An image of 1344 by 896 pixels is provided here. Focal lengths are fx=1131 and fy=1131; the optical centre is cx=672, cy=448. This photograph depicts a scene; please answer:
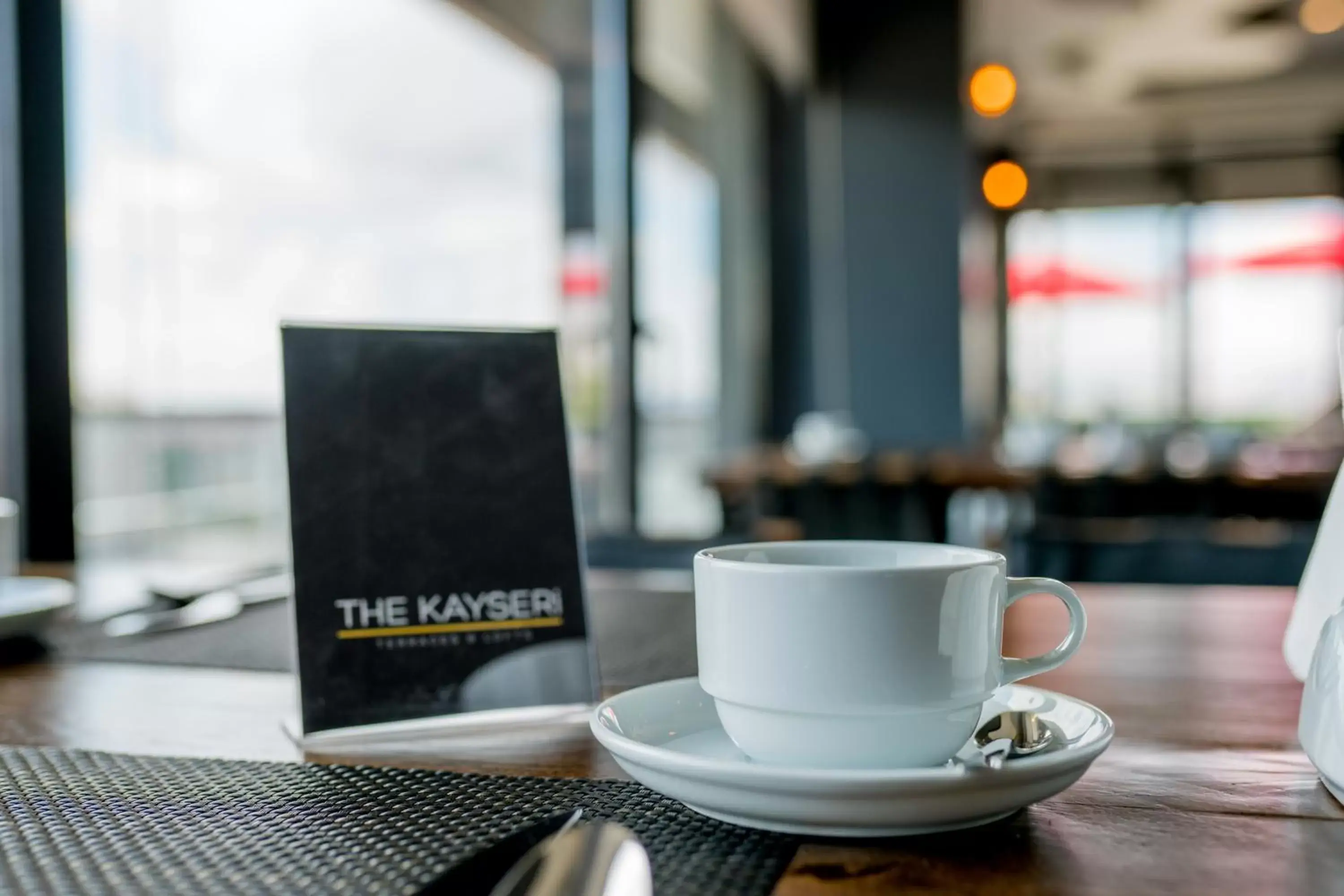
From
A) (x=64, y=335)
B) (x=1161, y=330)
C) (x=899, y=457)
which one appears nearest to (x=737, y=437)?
(x=899, y=457)

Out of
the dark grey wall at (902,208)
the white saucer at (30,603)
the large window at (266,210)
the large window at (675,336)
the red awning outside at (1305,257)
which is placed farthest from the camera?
the red awning outside at (1305,257)

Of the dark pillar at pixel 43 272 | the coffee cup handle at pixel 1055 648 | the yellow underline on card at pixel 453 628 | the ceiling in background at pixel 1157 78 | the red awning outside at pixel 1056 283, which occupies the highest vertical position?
the ceiling in background at pixel 1157 78

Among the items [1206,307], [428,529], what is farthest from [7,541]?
[1206,307]

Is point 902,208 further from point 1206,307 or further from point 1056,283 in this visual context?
point 1206,307

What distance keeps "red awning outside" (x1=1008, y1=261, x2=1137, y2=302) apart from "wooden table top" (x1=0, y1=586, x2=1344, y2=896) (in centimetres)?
903

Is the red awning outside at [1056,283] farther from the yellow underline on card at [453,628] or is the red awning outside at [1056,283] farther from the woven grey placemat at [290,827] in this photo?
the woven grey placemat at [290,827]

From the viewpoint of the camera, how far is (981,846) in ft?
1.29

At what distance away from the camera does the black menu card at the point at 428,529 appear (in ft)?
1.89

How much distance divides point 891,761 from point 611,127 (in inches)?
135

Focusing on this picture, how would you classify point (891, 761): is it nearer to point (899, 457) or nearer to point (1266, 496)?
point (899, 457)

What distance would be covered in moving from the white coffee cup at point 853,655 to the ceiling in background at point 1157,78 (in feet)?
19.6

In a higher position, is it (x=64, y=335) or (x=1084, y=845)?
(x=64, y=335)

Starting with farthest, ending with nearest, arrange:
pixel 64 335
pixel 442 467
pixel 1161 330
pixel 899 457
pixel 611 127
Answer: pixel 1161 330 → pixel 899 457 → pixel 611 127 → pixel 64 335 → pixel 442 467

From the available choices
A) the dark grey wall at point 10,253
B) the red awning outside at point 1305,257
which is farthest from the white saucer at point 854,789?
the red awning outside at point 1305,257
